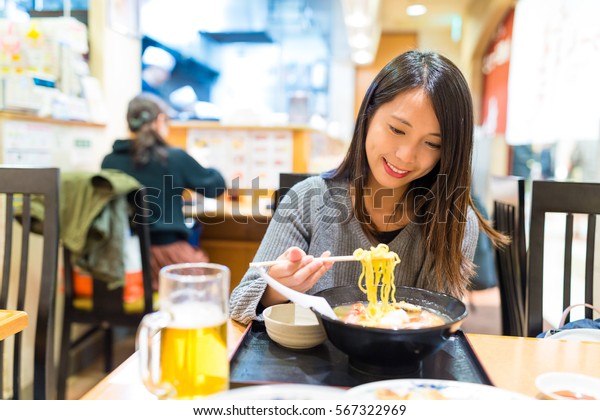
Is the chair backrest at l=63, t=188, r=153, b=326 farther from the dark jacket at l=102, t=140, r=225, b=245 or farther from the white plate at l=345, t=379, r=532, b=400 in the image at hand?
the white plate at l=345, t=379, r=532, b=400

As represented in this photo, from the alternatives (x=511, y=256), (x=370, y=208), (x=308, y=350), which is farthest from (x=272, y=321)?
(x=511, y=256)

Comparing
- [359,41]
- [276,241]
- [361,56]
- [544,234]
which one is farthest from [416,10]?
[276,241]

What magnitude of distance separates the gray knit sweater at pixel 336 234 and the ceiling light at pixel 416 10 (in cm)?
554

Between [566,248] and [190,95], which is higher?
[190,95]

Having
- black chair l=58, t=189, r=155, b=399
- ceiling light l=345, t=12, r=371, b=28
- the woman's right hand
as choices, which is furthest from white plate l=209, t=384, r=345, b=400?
ceiling light l=345, t=12, r=371, b=28

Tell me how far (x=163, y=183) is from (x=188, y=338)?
2.01 m

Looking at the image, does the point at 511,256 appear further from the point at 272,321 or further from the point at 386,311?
the point at 272,321

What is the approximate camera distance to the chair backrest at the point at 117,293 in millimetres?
2102

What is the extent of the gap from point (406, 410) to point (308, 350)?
240 mm

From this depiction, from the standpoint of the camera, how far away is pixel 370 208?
1.34m

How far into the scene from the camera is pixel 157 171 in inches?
98.0

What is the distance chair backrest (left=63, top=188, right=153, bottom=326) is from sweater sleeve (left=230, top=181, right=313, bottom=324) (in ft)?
3.37

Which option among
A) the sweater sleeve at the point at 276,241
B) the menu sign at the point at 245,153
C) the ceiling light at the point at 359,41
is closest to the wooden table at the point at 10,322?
the sweater sleeve at the point at 276,241

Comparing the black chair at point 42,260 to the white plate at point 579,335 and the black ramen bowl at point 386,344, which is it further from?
the white plate at point 579,335
